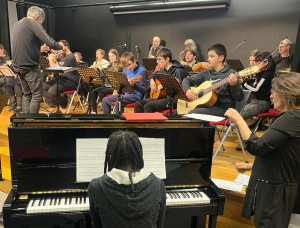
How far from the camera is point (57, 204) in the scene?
1746 mm

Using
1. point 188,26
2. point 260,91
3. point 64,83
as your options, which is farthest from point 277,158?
point 188,26

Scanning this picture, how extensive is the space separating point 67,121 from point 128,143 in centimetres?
67

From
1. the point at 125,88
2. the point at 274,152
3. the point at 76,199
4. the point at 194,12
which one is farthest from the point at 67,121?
the point at 194,12

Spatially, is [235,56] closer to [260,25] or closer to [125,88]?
[260,25]

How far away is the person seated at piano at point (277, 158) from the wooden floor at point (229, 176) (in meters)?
0.61

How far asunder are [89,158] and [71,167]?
0.46 feet

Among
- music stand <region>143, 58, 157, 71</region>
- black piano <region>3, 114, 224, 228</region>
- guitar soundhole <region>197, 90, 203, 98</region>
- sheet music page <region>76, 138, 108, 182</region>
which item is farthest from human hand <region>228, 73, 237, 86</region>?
music stand <region>143, 58, 157, 71</region>

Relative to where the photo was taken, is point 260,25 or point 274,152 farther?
point 260,25

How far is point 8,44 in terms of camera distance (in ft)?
28.9

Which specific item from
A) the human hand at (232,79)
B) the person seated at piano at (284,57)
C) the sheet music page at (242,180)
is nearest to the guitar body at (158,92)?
the human hand at (232,79)

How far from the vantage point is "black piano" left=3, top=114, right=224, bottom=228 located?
1728 mm

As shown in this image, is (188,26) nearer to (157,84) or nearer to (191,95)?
(157,84)

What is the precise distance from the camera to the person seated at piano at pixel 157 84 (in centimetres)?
398

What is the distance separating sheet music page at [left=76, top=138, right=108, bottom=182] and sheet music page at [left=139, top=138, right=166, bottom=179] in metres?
0.27
